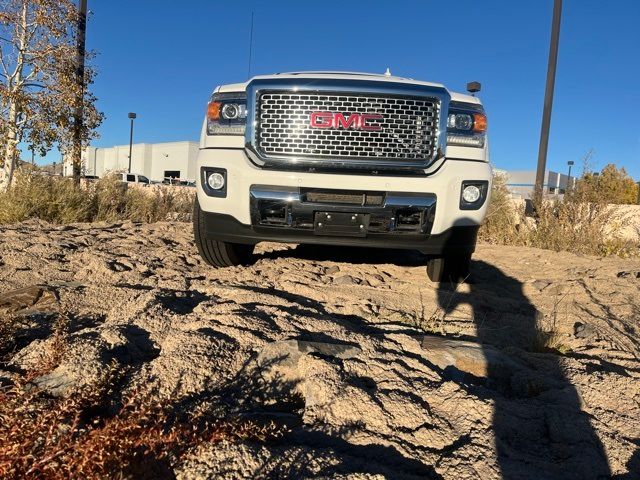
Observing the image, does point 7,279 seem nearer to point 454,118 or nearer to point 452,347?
point 452,347

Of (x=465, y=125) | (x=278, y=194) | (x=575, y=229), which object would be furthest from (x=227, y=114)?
(x=575, y=229)

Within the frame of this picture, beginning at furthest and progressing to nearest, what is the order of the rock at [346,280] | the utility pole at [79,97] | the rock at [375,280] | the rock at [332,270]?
the utility pole at [79,97], the rock at [332,270], the rock at [375,280], the rock at [346,280]

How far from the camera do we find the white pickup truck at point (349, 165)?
11.5 ft

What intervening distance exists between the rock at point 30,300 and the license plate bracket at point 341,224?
5.47 ft

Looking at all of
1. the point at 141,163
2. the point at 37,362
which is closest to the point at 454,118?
the point at 37,362

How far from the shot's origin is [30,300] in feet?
9.38

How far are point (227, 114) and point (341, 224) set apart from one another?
115 cm

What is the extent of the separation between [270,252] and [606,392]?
3618 millimetres

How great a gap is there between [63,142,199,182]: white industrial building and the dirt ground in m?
59.7

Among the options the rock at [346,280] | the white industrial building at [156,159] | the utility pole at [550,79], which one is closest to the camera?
the rock at [346,280]

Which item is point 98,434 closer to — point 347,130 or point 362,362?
point 362,362

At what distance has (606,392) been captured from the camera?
2180mm

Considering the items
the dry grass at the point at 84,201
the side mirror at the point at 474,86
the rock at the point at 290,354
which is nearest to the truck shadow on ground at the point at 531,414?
the rock at the point at 290,354

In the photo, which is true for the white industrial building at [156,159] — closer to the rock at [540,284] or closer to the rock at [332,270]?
the rock at [332,270]
